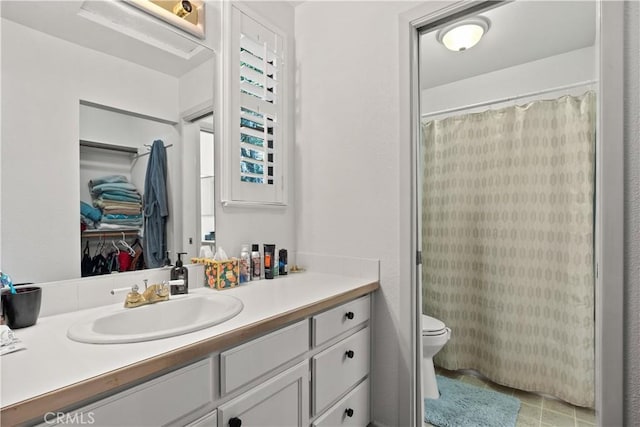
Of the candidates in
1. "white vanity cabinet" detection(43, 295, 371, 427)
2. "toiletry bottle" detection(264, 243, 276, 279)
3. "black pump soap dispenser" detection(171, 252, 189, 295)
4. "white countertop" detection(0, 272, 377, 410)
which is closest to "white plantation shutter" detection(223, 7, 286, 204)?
"toiletry bottle" detection(264, 243, 276, 279)

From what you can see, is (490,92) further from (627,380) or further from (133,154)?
(133,154)

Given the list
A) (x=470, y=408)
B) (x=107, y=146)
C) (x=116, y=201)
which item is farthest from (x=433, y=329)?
(x=107, y=146)

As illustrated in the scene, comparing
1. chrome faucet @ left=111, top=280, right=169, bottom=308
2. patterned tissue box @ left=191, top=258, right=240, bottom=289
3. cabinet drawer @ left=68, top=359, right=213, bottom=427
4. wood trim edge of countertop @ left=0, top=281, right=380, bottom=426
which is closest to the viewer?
wood trim edge of countertop @ left=0, top=281, right=380, bottom=426

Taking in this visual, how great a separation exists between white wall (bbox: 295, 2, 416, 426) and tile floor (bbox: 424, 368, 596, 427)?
0.67 metres

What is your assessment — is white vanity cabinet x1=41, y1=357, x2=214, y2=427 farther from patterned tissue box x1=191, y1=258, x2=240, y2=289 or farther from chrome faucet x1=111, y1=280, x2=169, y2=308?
patterned tissue box x1=191, y1=258, x2=240, y2=289

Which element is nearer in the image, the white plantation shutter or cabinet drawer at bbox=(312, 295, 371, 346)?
cabinet drawer at bbox=(312, 295, 371, 346)

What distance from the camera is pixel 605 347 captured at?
39.7 inches

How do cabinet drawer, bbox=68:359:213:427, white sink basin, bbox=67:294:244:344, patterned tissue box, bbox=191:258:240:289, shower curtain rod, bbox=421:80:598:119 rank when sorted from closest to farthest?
cabinet drawer, bbox=68:359:213:427
white sink basin, bbox=67:294:244:344
patterned tissue box, bbox=191:258:240:289
shower curtain rod, bbox=421:80:598:119

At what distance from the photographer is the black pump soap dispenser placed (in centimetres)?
130

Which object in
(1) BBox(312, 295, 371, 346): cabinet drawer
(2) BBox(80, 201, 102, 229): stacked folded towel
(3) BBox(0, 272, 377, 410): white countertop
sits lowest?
(1) BBox(312, 295, 371, 346): cabinet drawer

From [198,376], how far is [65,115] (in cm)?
102

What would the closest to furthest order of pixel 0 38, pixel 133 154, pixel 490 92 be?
pixel 0 38, pixel 133 154, pixel 490 92

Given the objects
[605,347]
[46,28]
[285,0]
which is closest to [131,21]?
[46,28]

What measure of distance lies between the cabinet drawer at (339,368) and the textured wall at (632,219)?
3.11 ft
